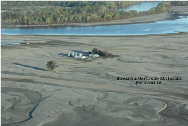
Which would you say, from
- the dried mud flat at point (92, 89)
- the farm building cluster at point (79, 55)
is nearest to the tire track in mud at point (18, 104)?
the dried mud flat at point (92, 89)

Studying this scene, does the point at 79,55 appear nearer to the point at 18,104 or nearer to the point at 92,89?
the point at 92,89

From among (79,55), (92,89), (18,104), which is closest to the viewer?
Answer: (18,104)

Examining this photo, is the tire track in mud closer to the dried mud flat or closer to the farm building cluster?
the dried mud flat

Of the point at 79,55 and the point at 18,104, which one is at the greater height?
the point at 79,55

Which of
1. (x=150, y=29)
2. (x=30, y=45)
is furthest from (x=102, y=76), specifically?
(x=150, y=29)

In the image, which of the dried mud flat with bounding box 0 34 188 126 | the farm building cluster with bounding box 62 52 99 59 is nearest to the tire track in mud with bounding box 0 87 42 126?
the dried mud flat with bounding box 0 34 188 126

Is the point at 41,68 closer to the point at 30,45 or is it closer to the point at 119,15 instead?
the point at 30,45

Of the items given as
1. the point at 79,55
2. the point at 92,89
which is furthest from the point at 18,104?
the point at 79,55

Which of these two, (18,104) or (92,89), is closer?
(18,104)
